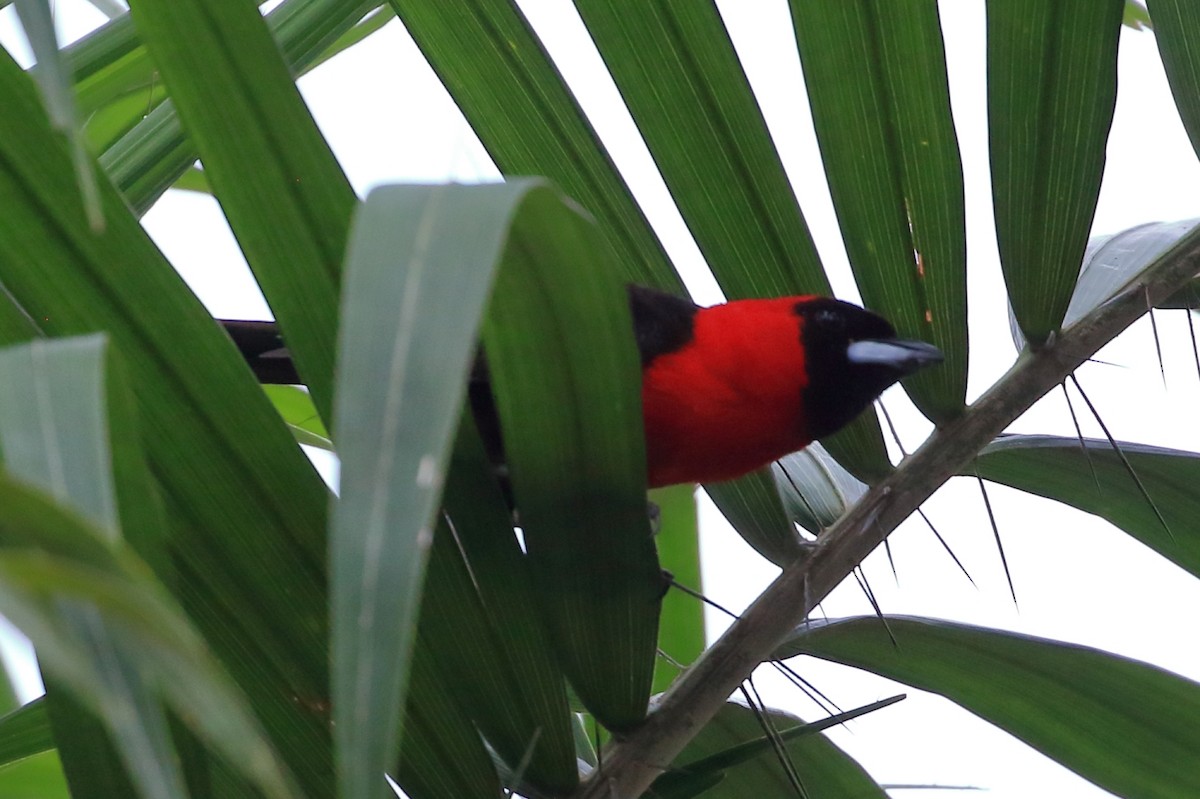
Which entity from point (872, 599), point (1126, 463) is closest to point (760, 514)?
point (872, 599)

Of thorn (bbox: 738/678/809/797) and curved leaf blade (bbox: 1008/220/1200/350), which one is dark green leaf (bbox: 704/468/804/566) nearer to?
thorn (bbox: 738/678/809/797)

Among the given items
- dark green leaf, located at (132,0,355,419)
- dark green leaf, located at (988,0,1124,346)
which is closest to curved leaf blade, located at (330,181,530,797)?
dark green leaf, located at (132,0,355,419)

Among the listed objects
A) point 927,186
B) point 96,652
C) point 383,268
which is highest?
point 927,186

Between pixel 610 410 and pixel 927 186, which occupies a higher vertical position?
pixel 927 186

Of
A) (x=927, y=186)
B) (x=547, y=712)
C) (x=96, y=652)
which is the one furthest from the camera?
(x=927, y=186)

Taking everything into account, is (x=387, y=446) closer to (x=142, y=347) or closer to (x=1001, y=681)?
(x=142, y=347)

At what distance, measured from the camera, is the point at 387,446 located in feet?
1.10

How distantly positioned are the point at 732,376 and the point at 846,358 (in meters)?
0.15

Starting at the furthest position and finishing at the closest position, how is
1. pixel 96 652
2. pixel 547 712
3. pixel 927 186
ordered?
1. pixel 927 186
2. pixel 547 712
3. pixel 96 652

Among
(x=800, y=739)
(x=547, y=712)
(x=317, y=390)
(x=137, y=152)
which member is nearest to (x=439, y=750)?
(x=547, y=712)

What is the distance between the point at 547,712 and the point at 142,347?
33cm

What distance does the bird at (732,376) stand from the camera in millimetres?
960

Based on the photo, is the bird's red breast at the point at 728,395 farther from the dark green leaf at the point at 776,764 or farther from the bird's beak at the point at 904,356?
the dark green leaf at the point at 776,764

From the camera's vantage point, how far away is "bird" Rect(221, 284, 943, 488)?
37.8 inches
